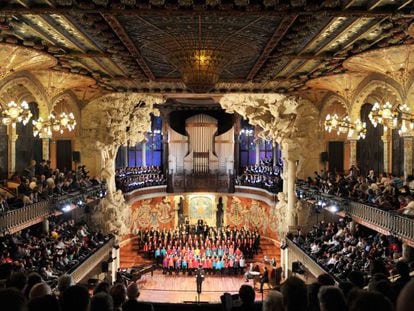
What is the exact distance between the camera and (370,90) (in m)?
17.8

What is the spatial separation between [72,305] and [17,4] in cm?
641

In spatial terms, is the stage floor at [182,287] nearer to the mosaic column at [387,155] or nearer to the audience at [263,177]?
the audience at [263,177]

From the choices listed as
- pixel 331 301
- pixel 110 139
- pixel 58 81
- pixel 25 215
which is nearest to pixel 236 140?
pixel 110 139

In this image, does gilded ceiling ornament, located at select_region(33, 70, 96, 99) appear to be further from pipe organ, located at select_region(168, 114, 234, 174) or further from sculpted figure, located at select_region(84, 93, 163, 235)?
pipe organ, located at select_region(168, 114, 234, 174)

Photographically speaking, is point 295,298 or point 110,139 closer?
point 295,298

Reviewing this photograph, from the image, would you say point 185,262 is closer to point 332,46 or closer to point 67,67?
point 67,67

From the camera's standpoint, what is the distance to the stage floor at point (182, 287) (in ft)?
59.7

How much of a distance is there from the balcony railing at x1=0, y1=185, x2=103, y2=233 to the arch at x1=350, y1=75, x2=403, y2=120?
37.0 ft

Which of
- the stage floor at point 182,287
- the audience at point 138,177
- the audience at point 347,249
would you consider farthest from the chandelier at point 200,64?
the audience at point 138,177

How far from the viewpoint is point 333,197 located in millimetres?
16828

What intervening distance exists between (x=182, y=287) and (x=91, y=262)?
4.76m

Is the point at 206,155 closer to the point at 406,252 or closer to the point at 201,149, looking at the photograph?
the point at 201,149

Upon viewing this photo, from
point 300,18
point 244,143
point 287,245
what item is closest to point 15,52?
point 300,18

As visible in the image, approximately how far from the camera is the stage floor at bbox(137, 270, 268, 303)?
59.7 feet
